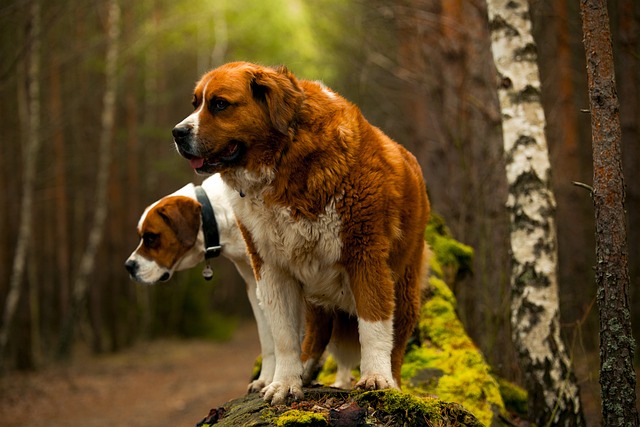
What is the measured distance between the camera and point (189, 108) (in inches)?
1174

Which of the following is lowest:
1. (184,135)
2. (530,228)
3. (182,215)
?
(530,228)

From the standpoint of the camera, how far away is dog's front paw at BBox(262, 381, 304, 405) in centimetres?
435

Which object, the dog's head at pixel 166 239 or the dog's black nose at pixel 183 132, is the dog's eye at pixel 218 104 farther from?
the dog's head at pixel 166 239

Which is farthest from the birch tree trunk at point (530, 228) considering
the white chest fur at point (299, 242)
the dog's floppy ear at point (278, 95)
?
the dog's floppy ear at point (278, 95)

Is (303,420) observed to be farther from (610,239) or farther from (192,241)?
(192,241)

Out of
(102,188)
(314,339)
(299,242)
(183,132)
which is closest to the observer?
(183,132)

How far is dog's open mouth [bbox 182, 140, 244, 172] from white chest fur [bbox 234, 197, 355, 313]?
10.7 inches

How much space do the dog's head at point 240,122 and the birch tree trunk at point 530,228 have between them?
2440 mm

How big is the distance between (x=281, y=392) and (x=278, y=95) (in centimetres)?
179

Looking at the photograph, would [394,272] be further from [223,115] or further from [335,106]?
[223,115]

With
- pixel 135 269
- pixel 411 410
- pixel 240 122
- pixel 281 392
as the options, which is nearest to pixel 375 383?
pixel 411 410

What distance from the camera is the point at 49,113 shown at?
1873 centimetres

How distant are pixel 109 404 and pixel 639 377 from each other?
9.60 metres

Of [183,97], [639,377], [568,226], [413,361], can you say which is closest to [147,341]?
[183,97]
